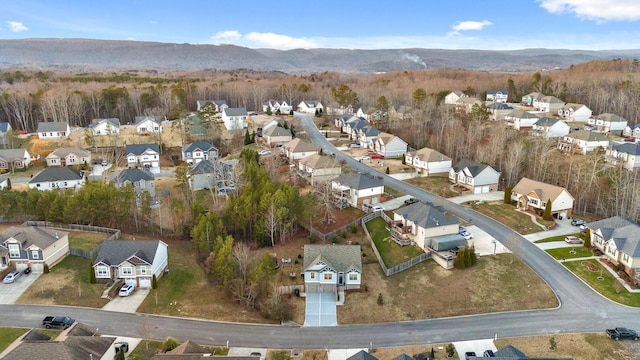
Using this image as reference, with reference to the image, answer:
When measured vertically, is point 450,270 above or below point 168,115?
below

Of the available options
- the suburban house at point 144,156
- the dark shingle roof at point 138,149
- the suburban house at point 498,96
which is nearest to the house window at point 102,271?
the suburban house at point 144,156

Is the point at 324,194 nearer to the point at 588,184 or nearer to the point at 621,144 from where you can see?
the point at 588,184

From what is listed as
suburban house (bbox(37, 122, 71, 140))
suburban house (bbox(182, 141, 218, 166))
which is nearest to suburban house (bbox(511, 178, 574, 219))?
suburban house (bbox(182, 141, 218, 166))

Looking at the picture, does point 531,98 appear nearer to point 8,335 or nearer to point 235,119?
point 235,119

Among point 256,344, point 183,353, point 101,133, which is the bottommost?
point 256,344

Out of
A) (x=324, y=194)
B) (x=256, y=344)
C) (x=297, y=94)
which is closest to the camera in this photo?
(x=256, y=344)

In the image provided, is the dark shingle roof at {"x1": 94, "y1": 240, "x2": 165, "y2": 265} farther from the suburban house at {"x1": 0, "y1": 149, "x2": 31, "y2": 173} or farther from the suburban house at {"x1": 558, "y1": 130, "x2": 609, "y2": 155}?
the suburban house at {"x1": 558, "y1": 130, "x2": 609, "y2": 155}

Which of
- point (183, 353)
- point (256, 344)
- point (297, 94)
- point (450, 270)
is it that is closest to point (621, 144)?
point (450, 270)
